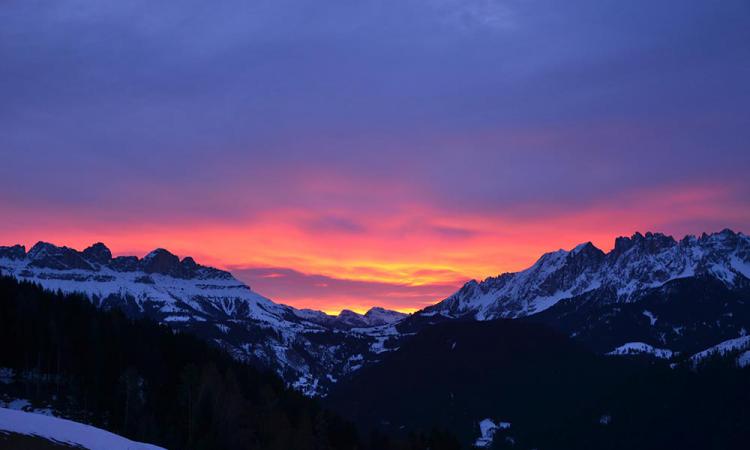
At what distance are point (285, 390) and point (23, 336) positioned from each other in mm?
72037

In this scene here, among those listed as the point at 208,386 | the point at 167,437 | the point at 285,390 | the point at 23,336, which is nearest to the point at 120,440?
the point at 167,437

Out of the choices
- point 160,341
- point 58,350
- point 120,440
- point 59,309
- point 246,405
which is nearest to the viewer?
point 120,440

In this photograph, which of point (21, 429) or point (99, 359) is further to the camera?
point (99, 359)

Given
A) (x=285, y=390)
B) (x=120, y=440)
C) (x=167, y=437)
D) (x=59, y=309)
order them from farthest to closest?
1. (x=285, y=390)
2. (x=59, y=309)
3. (x=167, y=437)
4. (x=120, y=440)

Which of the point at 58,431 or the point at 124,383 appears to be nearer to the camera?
the point at 58,431

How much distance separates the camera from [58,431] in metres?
50.7

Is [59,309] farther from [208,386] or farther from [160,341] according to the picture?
[208,386]

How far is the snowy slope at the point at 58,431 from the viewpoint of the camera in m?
49.1

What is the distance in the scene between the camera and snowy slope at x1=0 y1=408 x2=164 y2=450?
49.1 metres

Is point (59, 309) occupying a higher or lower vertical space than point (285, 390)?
higher

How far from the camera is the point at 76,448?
1945 inches

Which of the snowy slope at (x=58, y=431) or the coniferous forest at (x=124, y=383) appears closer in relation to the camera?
the snowy slope at (x=58, y=431)

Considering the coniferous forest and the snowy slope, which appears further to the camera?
the coniferous forest

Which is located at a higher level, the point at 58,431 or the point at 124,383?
the point at 124,383
